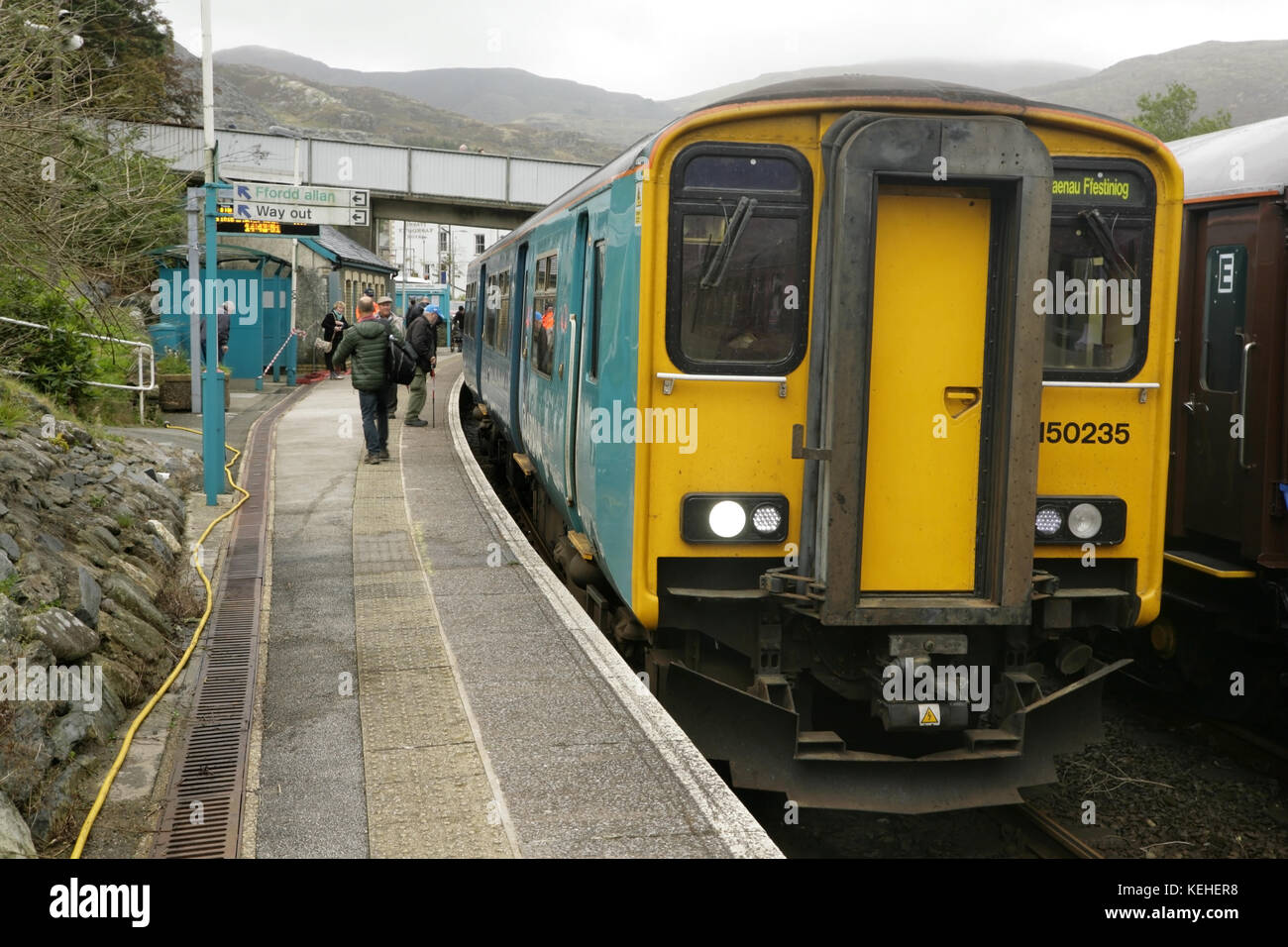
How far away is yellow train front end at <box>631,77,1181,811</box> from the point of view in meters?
5.42

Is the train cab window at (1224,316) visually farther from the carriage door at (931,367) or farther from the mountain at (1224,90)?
the mountain at (1224,90)

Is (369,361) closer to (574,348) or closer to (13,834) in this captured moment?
(574,348)

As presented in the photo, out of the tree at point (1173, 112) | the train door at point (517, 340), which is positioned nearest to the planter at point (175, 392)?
the train door at point (517, 340)

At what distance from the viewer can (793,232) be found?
18.6 feet

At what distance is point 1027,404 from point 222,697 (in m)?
4.16

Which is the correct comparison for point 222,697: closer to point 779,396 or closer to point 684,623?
point 684,623

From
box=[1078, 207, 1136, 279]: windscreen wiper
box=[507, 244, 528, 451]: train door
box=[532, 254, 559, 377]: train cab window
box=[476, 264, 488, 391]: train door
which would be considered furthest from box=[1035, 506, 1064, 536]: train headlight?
box=[476, 264, 488, 391]: train door

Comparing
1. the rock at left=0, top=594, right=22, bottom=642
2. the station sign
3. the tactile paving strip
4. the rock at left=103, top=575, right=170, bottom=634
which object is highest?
the station sign

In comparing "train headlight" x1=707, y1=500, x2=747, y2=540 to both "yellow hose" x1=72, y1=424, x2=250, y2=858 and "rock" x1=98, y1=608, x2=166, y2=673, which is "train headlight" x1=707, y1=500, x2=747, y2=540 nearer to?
"yellow hose" x1=72, y1=424, x2=250, y2=858

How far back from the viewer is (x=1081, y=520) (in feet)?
19.3

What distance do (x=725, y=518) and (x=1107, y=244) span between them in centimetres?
217

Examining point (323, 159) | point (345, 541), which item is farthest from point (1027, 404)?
point (323, 159)

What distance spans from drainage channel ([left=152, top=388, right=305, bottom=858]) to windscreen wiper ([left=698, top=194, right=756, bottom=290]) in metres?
2.94
